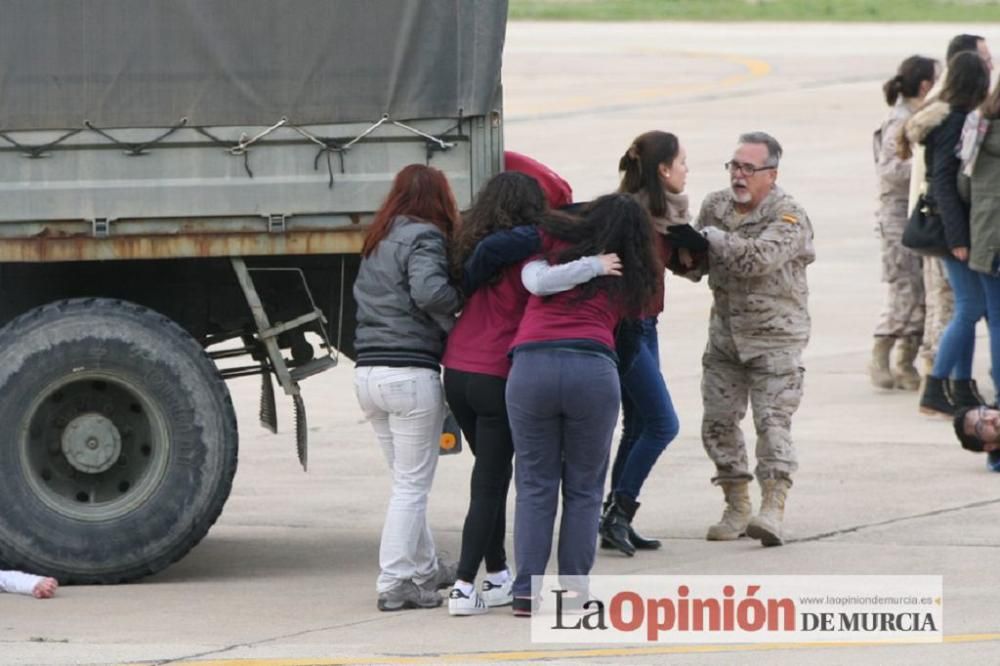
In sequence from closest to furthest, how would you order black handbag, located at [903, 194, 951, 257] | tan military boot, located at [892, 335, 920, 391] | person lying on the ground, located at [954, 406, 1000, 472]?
person lying on the ground, located at [954, 406, 1000, 472], black handbag, located at [903, 194, 951, 257], tan military boot, located at [892, 335, 920, 391]

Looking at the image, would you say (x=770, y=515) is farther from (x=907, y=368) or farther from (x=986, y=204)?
(x=907, y=368)

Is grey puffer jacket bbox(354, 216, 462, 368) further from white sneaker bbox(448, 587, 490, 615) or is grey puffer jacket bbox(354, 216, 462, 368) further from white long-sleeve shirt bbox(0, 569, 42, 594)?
white long-sleeve shirt bbox(0, 569, 42, 594)

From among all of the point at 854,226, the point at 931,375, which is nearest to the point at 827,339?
the point at 931,375

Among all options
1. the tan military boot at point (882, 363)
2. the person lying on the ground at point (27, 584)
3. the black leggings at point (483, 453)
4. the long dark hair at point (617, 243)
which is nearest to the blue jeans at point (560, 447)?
the black leggings at point (483, 453)

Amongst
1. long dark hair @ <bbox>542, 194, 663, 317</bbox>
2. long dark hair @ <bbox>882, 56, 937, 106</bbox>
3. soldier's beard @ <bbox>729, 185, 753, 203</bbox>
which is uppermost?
long dark hair @ <bbox>882, 56, 937, 106</bbox>

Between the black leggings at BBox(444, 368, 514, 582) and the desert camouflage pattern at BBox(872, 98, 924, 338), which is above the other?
the desert camouflage pattern at BBox(872, 98, 924, 338)

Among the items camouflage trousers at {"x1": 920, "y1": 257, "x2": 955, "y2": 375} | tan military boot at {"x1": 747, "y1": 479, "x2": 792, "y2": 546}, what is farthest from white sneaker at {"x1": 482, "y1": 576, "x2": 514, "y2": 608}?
camouflage trousers at {"x1": 920, "y1": 257, "x2": 955, "y2": 375}

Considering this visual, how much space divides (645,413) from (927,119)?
3175 mm

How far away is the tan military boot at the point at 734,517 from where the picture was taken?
353 inches

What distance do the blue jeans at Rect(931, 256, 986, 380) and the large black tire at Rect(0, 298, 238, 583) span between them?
474 centimetres

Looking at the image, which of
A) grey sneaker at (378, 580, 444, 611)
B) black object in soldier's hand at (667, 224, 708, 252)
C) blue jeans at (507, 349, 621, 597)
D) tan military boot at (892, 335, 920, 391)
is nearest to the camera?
blue jeans at (507, 349, 621, 597)

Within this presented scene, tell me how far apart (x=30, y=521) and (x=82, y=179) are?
4.38ft

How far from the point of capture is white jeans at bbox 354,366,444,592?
757cm

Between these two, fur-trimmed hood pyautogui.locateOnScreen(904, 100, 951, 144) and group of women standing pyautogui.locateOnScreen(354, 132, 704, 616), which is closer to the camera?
group of women standing pyautogui.locateOnScreen(354, 132, 704, 616)
